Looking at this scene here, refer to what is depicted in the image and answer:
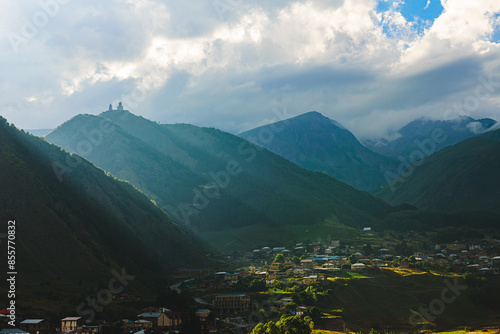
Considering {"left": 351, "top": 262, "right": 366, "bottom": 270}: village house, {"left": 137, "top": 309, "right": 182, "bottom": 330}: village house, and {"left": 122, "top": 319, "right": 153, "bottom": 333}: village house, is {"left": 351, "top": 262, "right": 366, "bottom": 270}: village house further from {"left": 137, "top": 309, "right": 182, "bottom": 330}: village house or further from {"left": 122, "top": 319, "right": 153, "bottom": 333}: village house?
{"left": 122, "top": 319, "right": 153, "bottom": 333}: village house

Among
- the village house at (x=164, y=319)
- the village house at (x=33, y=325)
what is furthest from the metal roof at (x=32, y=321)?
the village house at (x=164, y=319)

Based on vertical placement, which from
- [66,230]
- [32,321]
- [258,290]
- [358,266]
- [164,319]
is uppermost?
[66,230]

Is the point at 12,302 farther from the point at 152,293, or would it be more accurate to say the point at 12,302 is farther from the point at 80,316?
the point at 152,293

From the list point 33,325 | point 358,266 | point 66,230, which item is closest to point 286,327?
point 33,325

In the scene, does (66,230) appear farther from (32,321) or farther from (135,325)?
(135,325)

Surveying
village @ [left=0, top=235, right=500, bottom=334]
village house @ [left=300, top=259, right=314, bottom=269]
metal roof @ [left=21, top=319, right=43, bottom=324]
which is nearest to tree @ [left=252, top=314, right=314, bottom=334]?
village @ [left=0, top=235, right=500, bottom=334]

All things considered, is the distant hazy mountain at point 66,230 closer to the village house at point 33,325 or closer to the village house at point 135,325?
the village house at point 33,325
